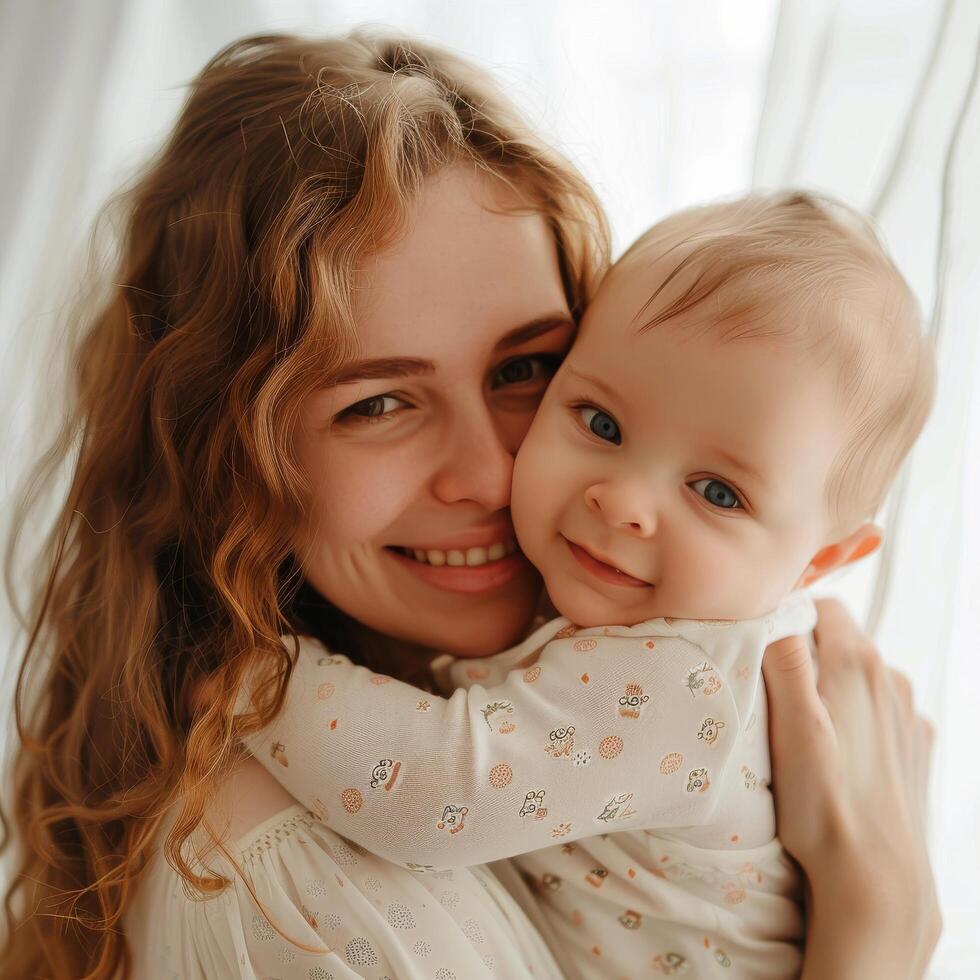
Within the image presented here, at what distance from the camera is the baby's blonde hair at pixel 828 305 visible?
3.47 feet

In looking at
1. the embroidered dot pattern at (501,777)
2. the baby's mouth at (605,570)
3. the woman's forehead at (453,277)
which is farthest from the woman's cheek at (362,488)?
the embroidered dot pattern at (501,777)

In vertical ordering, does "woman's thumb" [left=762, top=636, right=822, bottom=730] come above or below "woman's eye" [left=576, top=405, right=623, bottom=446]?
below

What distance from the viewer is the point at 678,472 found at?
111 cm

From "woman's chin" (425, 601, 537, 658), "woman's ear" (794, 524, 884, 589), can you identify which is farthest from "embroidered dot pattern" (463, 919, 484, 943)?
"woman's ear" (794, 524, 884, 589)

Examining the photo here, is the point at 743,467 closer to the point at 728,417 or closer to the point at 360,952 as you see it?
the point at 728,417

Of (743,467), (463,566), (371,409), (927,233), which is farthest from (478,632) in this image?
(927,233)

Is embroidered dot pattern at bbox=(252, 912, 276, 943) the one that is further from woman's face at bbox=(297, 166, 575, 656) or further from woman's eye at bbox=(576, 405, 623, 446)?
woman's eye at bbox=(576, 405, 623, 446)

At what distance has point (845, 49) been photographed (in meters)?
1.38

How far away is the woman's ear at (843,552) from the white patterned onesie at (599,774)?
0.06 meters

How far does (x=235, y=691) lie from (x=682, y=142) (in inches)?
41.9

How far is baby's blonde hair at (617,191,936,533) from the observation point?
1.06 m

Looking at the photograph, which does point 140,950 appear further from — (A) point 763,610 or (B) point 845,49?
(B) point 845,49

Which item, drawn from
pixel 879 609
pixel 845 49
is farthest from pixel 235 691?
pixel 845 49

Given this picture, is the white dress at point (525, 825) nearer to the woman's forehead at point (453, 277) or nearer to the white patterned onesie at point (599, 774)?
the white patterned onesie at point (599, 774)
